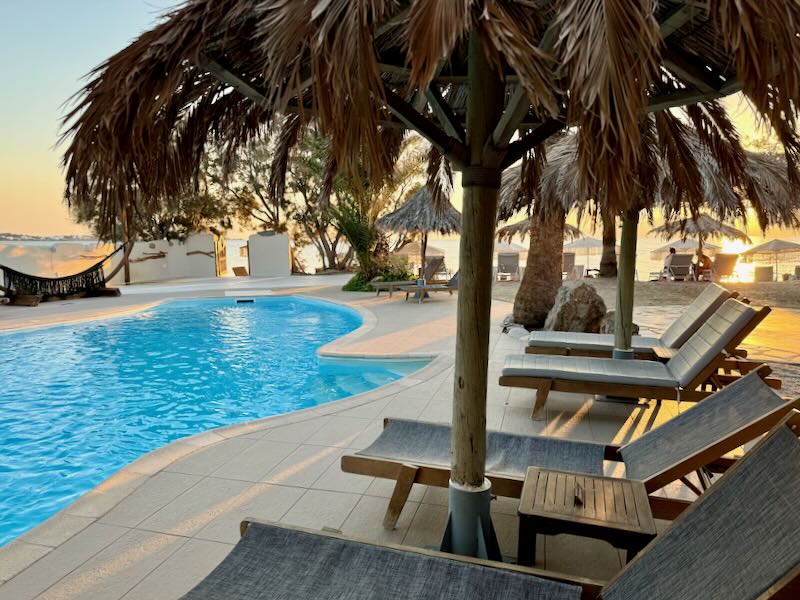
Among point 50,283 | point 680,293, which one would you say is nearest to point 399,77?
point 680,293

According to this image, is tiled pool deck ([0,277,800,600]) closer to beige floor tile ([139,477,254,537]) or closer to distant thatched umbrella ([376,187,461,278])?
beige floor tile ([139,477,254,537])

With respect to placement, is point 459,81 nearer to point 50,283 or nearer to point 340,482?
point 340,482

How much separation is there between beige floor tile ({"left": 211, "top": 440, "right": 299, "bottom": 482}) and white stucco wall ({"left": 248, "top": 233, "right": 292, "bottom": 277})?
22132mm

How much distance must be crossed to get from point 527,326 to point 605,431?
16.2ft

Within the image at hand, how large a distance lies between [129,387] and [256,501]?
5.19 meters

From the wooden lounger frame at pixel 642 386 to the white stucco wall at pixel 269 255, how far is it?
22.1 metres

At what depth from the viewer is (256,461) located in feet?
12.5

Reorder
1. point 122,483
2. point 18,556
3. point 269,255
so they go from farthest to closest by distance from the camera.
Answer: point 269,255, point 122,483, point 18,556

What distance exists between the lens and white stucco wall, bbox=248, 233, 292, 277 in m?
25.3

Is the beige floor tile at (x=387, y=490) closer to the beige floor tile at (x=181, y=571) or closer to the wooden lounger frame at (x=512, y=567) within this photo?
the beige floor tile at (x=181, y=571)

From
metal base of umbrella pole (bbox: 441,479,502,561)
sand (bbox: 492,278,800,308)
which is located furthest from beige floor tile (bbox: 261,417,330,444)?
sand (bbox: 492,278,800,308)

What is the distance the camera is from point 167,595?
2.37 m

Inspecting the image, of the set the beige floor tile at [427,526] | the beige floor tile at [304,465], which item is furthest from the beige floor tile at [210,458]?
the beige floor tile at [427,526]

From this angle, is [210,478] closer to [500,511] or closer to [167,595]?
[167,595]
